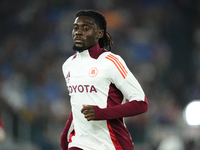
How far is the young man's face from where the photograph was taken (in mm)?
2969

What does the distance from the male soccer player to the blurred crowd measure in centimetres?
371

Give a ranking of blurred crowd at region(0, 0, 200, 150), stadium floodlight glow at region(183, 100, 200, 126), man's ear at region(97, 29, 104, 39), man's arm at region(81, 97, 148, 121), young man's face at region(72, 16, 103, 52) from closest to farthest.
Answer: man's arm at region(81, 97, 148, 121)
young man's face at region(72, 16, 103, 52)
man's ear at region(97, 29, 104, 39)
blurred crowd at region(0, 0, 200, 150)
stadium floodlight glow at region(183, 100, 200, 126)

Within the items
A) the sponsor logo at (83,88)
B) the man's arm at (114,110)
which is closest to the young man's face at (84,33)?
the sponsor logo at (83,88)

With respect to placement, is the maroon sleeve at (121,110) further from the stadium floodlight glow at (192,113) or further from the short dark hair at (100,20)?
the stadium floodlight glow at (192,113)

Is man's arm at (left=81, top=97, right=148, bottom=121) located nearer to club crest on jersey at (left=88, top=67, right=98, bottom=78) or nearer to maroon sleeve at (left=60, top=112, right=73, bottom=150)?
club crest on jersey at (left=88, top=67, right=98, bottom=78)

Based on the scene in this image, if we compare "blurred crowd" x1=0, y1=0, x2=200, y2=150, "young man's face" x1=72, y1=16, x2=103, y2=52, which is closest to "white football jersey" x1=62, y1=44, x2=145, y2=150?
"young man's face" x1=72, y1=16, x2=103, y2=52

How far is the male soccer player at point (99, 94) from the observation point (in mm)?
2799

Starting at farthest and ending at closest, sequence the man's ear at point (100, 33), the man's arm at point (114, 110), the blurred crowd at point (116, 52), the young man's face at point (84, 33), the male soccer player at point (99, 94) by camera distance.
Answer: the blurred crowd at point (116, 52)
the man's ear at point (100, 33)
the young man's face at point (84, 33)
the male soccer player at point (99, 94)
the man's arm at point (114, 110)

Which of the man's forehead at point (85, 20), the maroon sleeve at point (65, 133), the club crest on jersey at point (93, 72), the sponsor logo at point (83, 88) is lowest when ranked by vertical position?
the maroon sleeve at point (65, 133)

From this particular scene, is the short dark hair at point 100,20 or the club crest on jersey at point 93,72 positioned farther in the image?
the short dark hair at point 100,20

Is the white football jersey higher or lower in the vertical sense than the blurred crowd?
lower

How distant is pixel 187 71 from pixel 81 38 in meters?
6.33

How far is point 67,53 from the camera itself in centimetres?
922

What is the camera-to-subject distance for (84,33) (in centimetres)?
297
